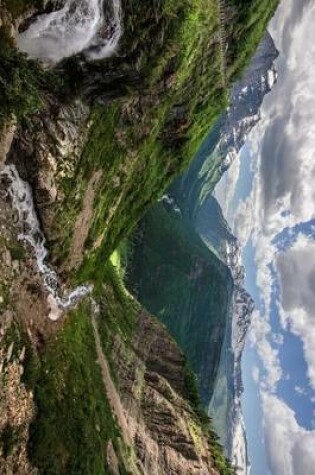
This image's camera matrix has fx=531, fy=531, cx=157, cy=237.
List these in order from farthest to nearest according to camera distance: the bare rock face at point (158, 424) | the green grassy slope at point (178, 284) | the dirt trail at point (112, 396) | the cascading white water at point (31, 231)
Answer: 1. the green grassy slope at point (178, 284)
2. the bare rock face at point (158, 424)
3. the dirt trail at point (112, 396)
4. the cascading white water at point (31, 231)

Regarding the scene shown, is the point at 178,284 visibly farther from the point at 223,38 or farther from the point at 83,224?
the point at 83,224

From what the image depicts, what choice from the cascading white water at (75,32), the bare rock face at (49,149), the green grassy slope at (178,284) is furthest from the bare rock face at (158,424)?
the green grassy slope at (178,284)

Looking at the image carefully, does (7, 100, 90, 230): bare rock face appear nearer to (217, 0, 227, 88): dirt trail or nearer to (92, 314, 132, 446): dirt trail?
(217, 0, 227, 88): dirt trail

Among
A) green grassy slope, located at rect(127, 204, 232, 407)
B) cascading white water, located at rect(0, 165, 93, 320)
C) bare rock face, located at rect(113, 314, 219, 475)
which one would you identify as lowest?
bare rock face, located at rect(113, 314, 219, 475)

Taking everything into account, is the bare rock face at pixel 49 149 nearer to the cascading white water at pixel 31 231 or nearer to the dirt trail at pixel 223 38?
the cascading white water at pixel 31 231

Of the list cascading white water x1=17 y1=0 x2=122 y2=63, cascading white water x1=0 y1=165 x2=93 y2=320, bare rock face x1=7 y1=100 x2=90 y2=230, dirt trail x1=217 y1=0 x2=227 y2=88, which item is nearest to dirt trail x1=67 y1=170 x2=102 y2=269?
cascading white water x1=0 y1=165 x2=93 y2=320

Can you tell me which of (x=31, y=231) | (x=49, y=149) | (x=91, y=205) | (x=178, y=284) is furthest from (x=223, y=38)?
(x=178, y=284)
